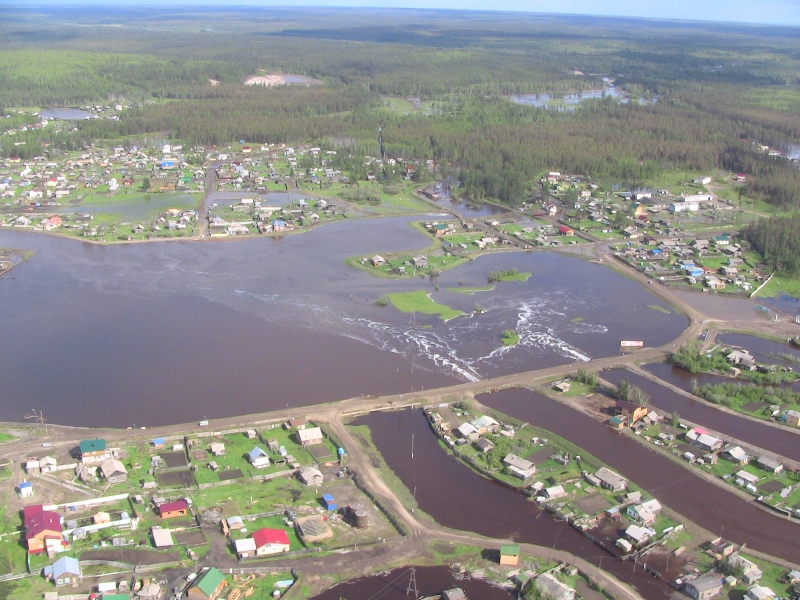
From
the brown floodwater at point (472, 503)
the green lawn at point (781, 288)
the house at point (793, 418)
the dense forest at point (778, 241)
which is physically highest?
the dense forest at point (778, 241)

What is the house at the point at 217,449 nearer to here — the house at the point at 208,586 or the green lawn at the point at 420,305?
the house at the point at 208,586

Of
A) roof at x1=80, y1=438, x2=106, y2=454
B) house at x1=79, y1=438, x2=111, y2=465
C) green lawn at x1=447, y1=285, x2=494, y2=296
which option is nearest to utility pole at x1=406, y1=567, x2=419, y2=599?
house at x1=79, y1=438, x2=111, y2=465

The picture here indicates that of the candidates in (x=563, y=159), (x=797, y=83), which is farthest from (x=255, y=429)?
(x=797, y=83)

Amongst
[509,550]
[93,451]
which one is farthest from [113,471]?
[509,550]

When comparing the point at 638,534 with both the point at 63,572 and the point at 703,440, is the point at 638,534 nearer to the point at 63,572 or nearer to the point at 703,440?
the point at 703,440

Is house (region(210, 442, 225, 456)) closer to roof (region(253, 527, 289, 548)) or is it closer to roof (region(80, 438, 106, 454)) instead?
roof (region(80, 438, 106, 454))

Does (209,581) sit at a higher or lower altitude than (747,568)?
lower

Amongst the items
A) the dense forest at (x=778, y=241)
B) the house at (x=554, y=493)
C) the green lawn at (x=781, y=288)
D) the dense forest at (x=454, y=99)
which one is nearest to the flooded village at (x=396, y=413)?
the house at (x=554, y=493)
